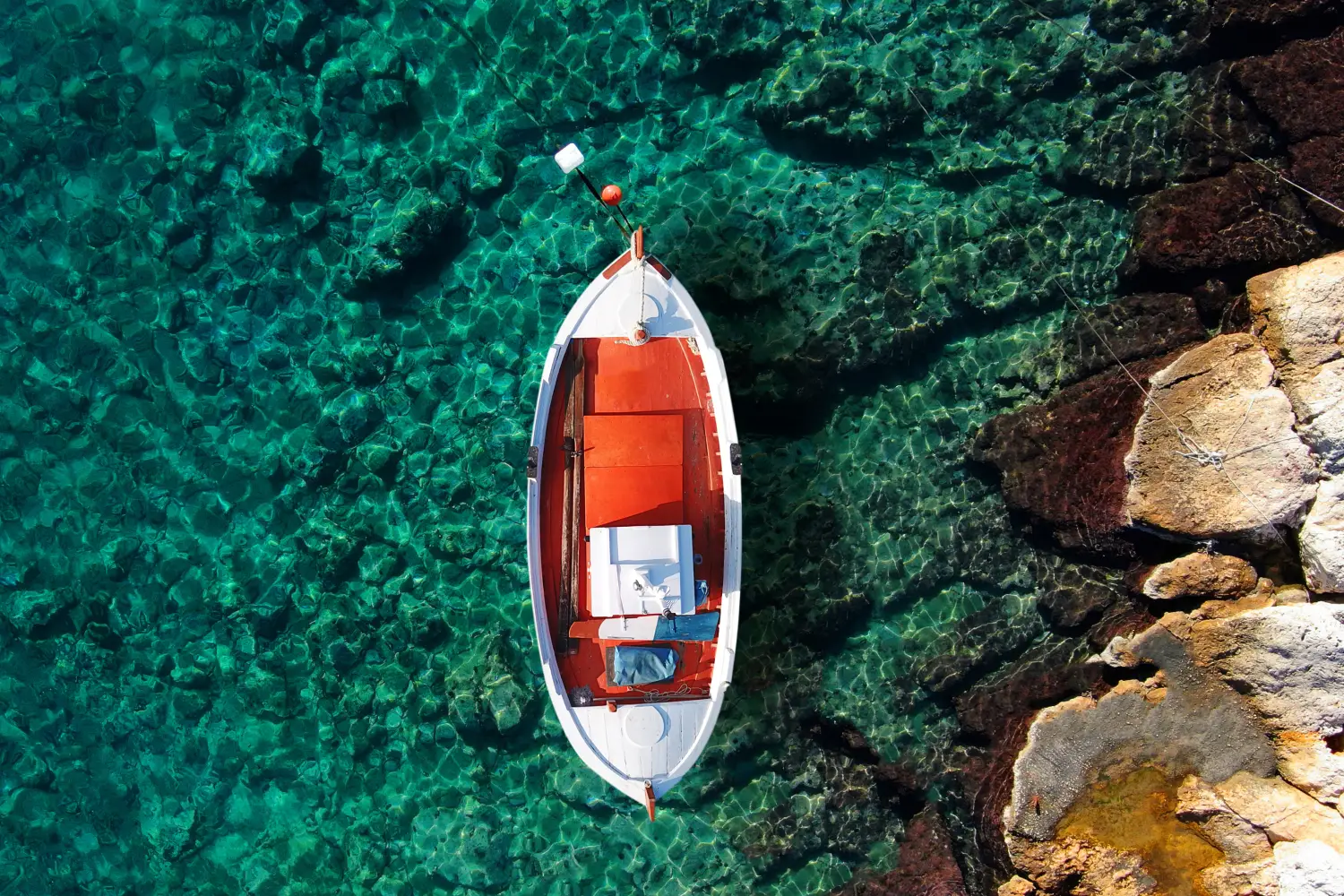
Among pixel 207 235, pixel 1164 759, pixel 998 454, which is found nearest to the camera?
pixel 1164 759

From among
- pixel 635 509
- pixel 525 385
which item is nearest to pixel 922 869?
pixel 635 509

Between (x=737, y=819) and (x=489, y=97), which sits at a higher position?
(x=489, y=97)

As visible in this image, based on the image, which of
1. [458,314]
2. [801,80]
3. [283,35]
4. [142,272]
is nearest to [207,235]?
[142,272]

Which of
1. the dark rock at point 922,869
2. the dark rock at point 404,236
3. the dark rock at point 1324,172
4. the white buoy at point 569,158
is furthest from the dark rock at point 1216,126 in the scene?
the dark rock at point 404,236

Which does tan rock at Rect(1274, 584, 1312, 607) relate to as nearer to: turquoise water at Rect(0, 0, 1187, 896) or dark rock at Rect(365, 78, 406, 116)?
turquoise water at Rect(0, 0, 1187, 896)

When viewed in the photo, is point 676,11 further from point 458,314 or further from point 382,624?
point 382,624

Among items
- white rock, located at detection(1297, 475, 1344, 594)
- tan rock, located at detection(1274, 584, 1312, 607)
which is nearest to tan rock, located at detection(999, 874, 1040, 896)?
tan rock, located at detection(1274, 584, 1312, 607)

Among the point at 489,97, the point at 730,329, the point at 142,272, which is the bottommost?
the point at 730,329
